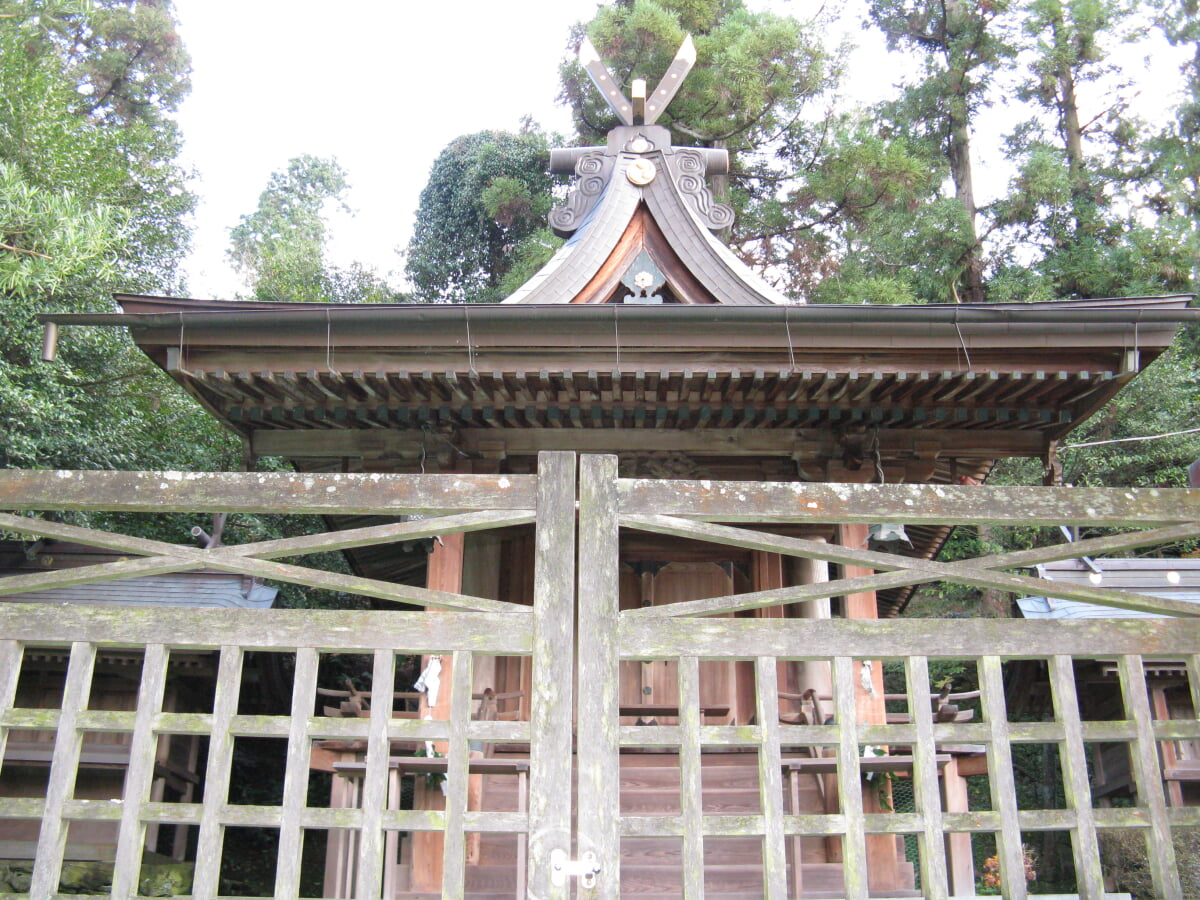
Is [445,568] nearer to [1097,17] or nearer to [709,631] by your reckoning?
[709,631]

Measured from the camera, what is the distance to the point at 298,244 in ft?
72.9

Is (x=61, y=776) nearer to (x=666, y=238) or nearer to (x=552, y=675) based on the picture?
(x=552, y=675)

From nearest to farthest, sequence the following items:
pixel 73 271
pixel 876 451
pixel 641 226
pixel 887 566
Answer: pixel 887 566
pixel 876 451
pixel 641 226
pixel 73 271

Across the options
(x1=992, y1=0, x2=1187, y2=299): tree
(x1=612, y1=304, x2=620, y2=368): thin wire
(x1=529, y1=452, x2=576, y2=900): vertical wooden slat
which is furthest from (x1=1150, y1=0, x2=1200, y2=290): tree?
(x1=529, y1=452, x2=576, y2=900): vertical wooden slat

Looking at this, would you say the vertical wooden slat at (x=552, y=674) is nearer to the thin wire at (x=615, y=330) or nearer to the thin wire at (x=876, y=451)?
the thin wire at (x=615, y=330)

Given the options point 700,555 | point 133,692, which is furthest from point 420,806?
point 133,692

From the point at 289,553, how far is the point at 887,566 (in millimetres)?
2222

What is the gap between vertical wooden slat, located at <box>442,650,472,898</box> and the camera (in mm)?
3307

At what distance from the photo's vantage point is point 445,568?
23.0 ft

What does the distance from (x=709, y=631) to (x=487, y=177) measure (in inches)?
787

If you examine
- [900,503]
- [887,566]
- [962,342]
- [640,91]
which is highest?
[640,91]

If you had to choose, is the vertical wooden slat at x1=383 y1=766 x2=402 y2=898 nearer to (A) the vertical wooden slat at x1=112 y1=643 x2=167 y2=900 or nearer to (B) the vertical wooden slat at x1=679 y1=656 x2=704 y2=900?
(A) the vertical wooden slat at x1=112 y1=643 x2=167 y2=900

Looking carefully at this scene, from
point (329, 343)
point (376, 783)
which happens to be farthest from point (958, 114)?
point (376, 783)

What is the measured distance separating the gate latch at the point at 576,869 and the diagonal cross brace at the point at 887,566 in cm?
83
